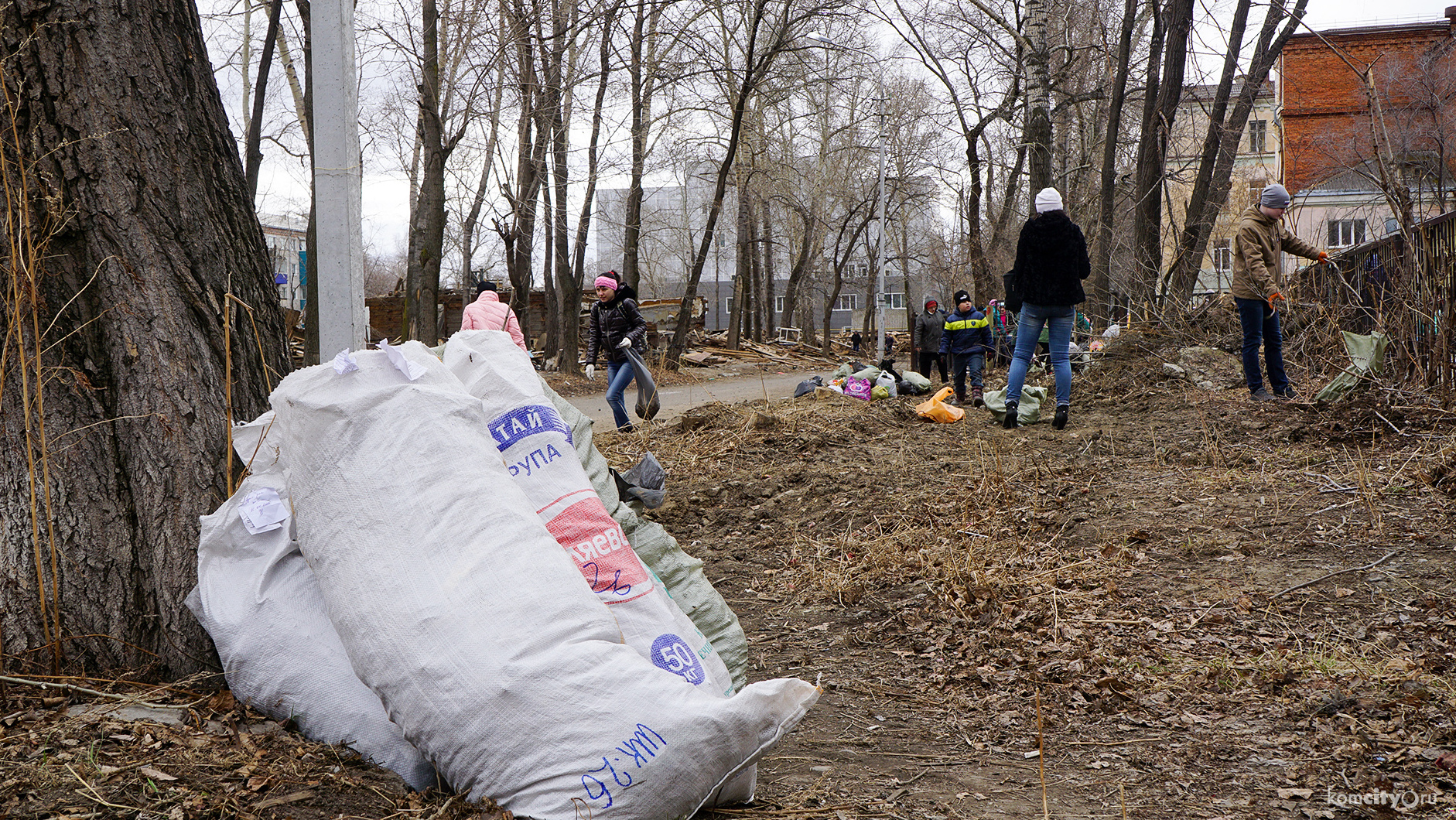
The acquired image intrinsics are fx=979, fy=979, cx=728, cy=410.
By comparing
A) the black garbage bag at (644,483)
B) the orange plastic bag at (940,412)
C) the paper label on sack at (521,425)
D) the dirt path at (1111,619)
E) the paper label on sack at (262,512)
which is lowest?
→ the dirt path at (1111,619)

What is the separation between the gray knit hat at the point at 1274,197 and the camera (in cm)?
666

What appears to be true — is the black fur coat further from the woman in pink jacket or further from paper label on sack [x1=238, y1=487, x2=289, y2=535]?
paper label on sack [x1=238, y1=487, x2=289, y2=535]

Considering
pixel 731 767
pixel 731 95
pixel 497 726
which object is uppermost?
pixel 731 95

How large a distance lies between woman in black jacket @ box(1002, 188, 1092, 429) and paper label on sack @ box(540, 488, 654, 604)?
5.19 metres

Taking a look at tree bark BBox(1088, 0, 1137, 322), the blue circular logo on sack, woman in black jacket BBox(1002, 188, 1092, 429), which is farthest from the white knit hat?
the blue circular logo on sack

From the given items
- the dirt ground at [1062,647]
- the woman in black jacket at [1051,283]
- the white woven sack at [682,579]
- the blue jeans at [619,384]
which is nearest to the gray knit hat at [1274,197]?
the woman in black jacket at [1051,283]

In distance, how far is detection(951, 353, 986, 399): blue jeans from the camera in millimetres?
11508

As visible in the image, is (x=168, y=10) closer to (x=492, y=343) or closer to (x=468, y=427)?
(x=492, y=343)

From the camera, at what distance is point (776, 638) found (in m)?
3.72

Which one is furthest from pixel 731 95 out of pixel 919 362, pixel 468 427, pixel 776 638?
pixel 468 427

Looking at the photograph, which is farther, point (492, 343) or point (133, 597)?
point (492, 343)

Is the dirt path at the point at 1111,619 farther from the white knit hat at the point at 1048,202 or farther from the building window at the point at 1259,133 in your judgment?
the building window at the point at 1259,133

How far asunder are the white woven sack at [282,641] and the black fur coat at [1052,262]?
18.6ft

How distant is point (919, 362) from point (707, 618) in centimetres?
1213
